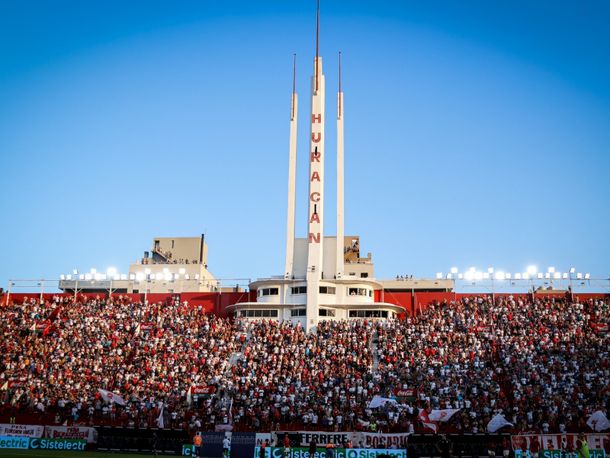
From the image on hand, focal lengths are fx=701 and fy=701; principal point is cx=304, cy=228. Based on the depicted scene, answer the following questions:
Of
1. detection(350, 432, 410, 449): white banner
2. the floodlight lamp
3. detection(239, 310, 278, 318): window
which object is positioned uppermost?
the floodlight lamp

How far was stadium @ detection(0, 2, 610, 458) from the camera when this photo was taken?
4634 centimetres

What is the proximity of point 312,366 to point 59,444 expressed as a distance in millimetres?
21916

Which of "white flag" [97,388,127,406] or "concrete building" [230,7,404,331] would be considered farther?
"concrete building" [230,7,404,331]

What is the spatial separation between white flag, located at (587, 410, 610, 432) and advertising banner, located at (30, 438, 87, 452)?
34634 mm

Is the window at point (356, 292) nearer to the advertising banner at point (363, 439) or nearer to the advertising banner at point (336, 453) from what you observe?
the advertising banner at point (363, 439)

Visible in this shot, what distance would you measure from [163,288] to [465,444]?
192 ft

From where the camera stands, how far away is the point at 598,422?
48188mm

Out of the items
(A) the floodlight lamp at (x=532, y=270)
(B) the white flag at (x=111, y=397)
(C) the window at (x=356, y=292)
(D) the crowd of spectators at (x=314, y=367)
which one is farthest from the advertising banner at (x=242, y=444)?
(A) the floodlight lamp at (x=532, y=270)

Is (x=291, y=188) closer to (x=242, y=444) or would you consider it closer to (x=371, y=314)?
(x=371, y=314)

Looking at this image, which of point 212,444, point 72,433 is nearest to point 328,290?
point 212,444

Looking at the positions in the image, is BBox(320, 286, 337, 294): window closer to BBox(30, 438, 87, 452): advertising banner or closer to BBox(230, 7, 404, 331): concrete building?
BBox(230, 7, 404, 331): concrete building

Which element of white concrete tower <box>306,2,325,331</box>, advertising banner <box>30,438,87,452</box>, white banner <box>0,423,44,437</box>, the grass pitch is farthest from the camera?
white concrete tower <box>306,2,325,331</box>

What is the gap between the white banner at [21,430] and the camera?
157 feet

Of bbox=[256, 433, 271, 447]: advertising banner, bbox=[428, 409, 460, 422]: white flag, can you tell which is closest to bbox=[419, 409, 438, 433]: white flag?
bbox=[428, 409, 460, 422]: white flag
